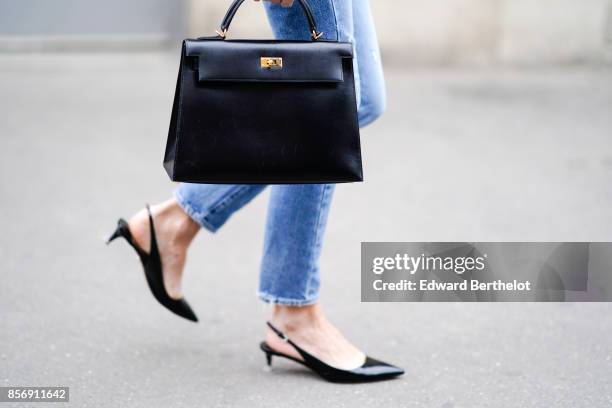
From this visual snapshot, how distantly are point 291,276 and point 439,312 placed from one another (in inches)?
32.1

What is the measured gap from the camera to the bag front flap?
2176mm

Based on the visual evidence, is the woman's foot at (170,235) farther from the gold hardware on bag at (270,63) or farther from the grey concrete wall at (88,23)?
the grey concrete wall at (88,23)

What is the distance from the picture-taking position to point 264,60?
2.19 m

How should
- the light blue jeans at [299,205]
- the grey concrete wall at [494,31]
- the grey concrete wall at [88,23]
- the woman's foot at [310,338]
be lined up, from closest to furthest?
the light blue jeans at [299,205] → the woman's foot at [310,338] → the grey concrete wall at [88,23] → the grey concrete wall at [494,31]

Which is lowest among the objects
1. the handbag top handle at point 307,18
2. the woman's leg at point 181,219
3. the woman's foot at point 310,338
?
the woman's foot at point 310,338

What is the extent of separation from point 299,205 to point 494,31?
5914 mm

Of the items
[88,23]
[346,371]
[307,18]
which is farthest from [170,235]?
[88,23]

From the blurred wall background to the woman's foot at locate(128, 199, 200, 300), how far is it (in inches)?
197

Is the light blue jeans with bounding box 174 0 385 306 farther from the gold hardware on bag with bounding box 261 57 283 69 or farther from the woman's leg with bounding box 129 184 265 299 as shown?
the gold hardware on bag with bounding box 261 57 283 69

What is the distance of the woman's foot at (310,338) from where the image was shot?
103 inches

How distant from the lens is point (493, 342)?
116 inches

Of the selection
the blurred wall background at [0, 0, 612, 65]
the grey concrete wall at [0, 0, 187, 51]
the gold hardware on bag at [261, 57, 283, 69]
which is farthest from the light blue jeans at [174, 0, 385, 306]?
the grey concrete wall at [0, 0, 187, 51]

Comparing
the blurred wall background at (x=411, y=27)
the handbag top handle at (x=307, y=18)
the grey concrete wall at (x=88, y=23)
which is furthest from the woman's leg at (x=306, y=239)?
the grey concrete wall at (x=88, y=23)

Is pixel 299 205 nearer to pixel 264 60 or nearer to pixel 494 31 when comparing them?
pixel 264 60
